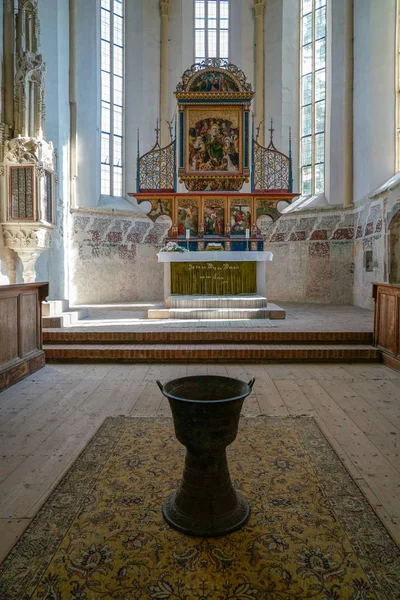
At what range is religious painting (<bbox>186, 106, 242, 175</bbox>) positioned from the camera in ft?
35.0

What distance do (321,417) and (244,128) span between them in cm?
850

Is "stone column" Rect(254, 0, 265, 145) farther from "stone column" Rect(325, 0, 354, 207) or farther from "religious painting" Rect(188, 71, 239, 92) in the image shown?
"religious painting" Rect(188, 71, 239, 92)

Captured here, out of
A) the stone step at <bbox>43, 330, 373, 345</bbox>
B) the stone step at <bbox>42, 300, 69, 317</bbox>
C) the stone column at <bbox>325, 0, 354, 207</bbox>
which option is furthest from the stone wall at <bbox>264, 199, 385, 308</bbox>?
the stone step at <bbox>42, 300, 69, 317</bbox>

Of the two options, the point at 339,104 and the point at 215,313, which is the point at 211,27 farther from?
the point at 215,313

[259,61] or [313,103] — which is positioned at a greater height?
[259,61]

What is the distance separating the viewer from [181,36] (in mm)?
13578

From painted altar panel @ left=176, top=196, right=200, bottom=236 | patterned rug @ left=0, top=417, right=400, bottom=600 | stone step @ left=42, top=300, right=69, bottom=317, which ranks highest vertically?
painted altar panel @ left=176, top=196, right=200, bottom=236

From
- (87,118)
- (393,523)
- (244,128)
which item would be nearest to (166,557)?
(393,523)

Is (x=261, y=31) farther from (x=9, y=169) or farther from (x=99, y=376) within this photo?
(x=99, y=376)

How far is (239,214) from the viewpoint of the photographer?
10484 mm

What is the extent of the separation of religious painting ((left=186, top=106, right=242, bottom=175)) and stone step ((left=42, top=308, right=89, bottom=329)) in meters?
4.57

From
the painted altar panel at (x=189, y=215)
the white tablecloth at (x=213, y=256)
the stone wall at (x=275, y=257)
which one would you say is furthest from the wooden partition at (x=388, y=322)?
the painted altar panel at (x=189, y=215)

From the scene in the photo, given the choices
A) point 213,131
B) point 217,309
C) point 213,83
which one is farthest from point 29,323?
point 213,83

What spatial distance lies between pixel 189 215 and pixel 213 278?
6.16 ft
